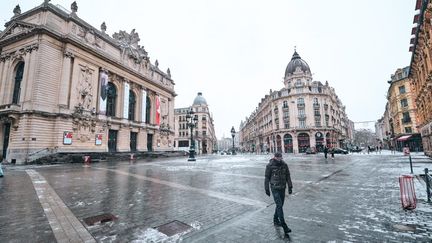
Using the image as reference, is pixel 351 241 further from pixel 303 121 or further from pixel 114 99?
pixel 303 121

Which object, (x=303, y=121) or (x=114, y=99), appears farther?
(x=303, y=121)

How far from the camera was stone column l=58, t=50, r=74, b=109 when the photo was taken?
87.3 ft

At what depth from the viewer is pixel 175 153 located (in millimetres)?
47781

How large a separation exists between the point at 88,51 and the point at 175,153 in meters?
26.4

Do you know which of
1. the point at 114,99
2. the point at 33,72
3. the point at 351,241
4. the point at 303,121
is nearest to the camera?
the point at 351,241

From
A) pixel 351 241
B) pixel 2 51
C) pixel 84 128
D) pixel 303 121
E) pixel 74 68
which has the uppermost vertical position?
pixel 2 51

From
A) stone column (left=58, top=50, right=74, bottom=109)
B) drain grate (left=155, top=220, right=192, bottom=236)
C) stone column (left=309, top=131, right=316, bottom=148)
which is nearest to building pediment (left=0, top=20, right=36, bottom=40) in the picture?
stone column (left=58, top=50, right=74, bottom=109)

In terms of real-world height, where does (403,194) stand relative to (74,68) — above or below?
below

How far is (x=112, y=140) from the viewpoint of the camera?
34.5m

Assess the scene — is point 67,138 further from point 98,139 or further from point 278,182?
point 278,182

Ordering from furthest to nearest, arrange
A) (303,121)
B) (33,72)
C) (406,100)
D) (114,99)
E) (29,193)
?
(303,121) → (406,100) → (114,99) → (33,72) → (29,193)

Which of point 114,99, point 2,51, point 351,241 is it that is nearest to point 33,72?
point 2,51

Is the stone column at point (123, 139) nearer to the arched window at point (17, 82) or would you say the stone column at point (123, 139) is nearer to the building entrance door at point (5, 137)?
the building entrance door at point (5, 137)

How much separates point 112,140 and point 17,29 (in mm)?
19370
